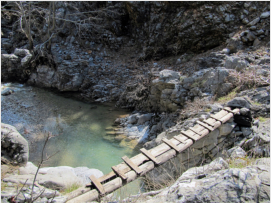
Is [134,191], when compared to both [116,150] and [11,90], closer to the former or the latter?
[116,150]

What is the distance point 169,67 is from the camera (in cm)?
897

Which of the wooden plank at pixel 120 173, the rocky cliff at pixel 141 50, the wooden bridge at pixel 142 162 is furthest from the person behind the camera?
the rocky cliff at pixel 141 50

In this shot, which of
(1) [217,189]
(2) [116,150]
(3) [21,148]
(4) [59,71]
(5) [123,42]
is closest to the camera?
(1) [217,189]

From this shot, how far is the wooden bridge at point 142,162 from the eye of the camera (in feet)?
8.40

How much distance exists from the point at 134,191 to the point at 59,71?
8.72 metres

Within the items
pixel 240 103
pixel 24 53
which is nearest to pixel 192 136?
pixel 240 103

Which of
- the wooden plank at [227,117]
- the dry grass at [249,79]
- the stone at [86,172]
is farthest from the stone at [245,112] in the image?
the stone at [86,172]

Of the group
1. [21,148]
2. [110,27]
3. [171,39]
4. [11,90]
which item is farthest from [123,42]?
[21,148]

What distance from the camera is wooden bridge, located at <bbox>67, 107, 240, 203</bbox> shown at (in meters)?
2.56

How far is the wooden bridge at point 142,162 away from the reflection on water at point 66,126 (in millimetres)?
1520

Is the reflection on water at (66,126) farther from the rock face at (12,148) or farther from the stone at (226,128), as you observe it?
the stone at (226,128)

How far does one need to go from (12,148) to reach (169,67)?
7.09 m

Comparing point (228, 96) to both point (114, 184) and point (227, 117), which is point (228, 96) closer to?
point (227, 117)

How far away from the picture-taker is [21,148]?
161 inches
